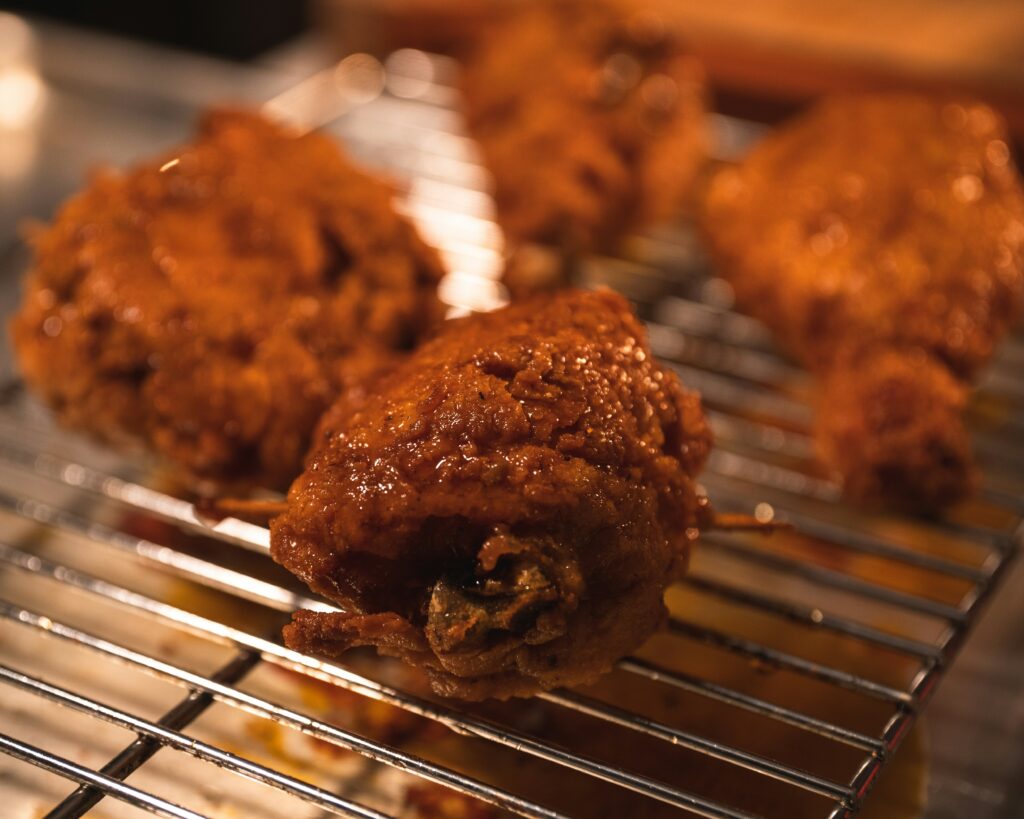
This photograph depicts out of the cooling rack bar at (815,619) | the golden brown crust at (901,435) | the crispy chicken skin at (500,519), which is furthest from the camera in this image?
the golden brown crust at (901,435)

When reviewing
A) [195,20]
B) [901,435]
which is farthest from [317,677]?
[195,20]

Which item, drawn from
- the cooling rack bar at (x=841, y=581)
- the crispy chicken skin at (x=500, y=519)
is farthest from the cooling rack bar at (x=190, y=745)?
the cooling rack bar at (x=841, y=581)

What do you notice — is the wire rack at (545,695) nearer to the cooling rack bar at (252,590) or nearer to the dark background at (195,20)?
the cooling rack bar at (252,590)

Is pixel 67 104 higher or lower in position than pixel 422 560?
higher

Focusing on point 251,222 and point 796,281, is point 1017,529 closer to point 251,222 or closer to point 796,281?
point 796,281

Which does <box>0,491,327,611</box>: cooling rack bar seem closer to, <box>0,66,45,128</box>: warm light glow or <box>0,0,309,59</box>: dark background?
<box>0,66,45,128</box>: warm light glow

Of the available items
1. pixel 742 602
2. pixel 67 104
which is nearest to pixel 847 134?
pixel 742 602
